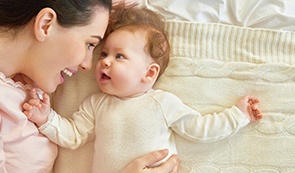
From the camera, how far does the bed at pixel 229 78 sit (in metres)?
1.33

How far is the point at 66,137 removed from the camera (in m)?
1.31

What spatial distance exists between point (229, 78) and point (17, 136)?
2.17 ft

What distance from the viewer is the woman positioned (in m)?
1.14

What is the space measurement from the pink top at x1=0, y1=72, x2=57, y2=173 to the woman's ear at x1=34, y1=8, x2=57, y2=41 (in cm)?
18

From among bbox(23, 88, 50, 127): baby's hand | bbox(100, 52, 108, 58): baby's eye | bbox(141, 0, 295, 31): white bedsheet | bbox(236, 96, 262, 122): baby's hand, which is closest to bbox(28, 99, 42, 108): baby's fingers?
bbox(23, 88, 50, 127): baby's hand

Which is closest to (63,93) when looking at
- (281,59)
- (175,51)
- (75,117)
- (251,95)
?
(75,117)

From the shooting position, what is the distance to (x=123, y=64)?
50.1 inches

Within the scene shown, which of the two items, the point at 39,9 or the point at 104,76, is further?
the point at 104,76

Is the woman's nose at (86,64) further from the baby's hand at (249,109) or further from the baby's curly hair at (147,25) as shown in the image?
the baby's hand at (249,109)

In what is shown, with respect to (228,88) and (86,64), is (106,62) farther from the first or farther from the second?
(228,88)

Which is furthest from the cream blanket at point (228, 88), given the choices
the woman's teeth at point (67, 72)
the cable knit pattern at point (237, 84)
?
the woman's teeth at point (67, 72)

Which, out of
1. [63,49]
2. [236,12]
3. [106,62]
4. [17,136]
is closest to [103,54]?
[106,62]

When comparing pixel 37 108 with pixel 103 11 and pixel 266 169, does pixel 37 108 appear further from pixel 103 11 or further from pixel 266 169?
pixel 266 169

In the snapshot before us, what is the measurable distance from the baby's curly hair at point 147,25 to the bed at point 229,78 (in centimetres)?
5
